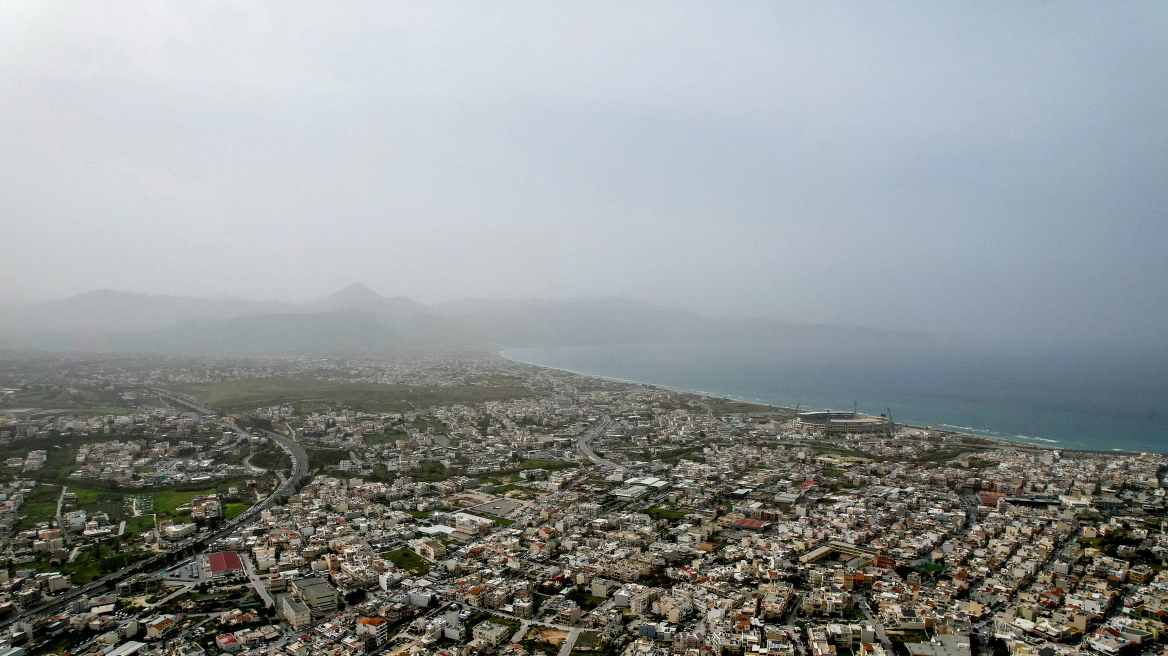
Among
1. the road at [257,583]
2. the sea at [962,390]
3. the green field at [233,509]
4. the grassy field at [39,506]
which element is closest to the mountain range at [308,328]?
the sea at [962,390]

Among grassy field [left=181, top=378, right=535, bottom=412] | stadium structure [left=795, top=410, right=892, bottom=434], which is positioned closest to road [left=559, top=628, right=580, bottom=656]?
stadium structure [left=795, top=410, right=892, bottom=434]

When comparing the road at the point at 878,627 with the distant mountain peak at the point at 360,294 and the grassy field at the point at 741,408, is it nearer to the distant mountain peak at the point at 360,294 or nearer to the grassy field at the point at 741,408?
the grassy field at the point at 741,408

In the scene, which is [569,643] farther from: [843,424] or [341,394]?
[341,394]

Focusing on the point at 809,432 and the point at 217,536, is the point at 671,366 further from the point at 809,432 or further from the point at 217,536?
the point at 217,536

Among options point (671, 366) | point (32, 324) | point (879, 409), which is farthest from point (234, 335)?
point (879, 409)

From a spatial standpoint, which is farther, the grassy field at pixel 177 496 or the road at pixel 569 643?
the grassy field at pixel 177 496

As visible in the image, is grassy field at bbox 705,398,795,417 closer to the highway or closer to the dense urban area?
the dense urban area
